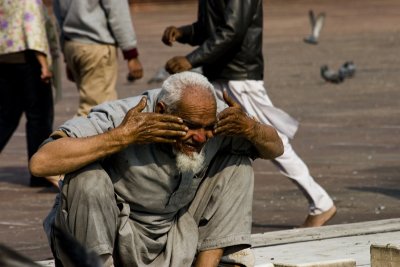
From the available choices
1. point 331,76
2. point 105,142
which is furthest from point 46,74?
point 331,76

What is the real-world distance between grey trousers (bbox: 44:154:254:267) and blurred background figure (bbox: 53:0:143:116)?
426cm

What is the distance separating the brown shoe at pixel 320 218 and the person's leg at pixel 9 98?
2.90m

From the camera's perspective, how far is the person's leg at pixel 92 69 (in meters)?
10.8

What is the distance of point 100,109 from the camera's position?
21.3 feet

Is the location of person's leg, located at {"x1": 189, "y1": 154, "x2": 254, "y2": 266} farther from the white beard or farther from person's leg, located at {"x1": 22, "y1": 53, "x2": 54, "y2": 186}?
person's leg, located at {"x1": 22, "y1": 53, "x2": 54, "y2": 186}

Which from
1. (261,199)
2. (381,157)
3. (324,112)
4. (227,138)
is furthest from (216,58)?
(324,112)

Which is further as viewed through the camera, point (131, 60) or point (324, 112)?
point (324, 112)

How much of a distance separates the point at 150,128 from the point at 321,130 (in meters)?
7.88

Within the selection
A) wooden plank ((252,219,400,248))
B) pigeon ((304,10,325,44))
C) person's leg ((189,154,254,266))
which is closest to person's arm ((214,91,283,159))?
person's leg ((189,154,254,266))

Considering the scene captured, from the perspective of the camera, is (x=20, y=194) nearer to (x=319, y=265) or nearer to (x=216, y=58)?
(x=216, y=58)

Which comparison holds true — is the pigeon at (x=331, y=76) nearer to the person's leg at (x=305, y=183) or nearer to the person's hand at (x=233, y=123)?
the person's leg at (x=305, y=183)

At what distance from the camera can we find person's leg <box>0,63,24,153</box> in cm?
1094

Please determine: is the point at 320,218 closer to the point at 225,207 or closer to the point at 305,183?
the point at 305,183

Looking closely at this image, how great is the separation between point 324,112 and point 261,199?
5.38 meters
